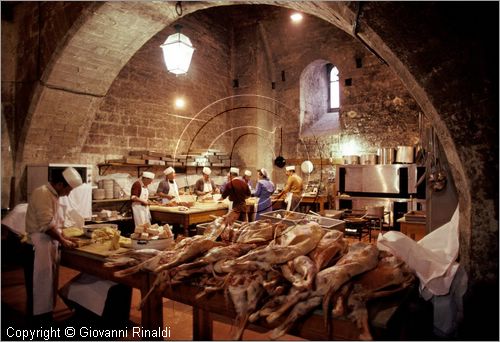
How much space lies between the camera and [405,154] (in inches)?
371

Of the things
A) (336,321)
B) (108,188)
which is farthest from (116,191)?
(336,321)

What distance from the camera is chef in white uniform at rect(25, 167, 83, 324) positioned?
341 centimetres

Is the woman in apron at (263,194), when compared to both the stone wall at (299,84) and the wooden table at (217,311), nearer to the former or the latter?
the stone wall at (299,84)

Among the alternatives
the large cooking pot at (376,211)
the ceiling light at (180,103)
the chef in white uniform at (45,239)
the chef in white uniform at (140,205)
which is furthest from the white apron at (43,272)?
the ceiling light at (180,103)

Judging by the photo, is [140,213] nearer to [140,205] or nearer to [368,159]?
[140,205]

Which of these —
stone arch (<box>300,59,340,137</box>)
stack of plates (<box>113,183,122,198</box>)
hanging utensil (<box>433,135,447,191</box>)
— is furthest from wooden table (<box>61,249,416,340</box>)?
stone arch (<box>300,59,340,137</box>)

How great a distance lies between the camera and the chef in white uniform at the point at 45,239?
3.41 m

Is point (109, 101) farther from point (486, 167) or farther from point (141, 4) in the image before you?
point (486, 167)

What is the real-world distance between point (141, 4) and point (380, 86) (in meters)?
8.94

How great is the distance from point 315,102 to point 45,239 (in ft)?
36.5

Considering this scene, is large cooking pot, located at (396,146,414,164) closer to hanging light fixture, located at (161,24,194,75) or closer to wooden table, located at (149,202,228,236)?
wooden table, located at (149,202,228,236)

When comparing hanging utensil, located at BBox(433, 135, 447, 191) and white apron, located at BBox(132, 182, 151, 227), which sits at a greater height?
hanging utensil, located at BBox(433, 135, 447, 191)

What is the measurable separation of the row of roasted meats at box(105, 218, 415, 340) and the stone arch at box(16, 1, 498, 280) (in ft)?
2.26

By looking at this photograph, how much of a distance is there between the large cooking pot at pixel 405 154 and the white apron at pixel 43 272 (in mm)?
9193
